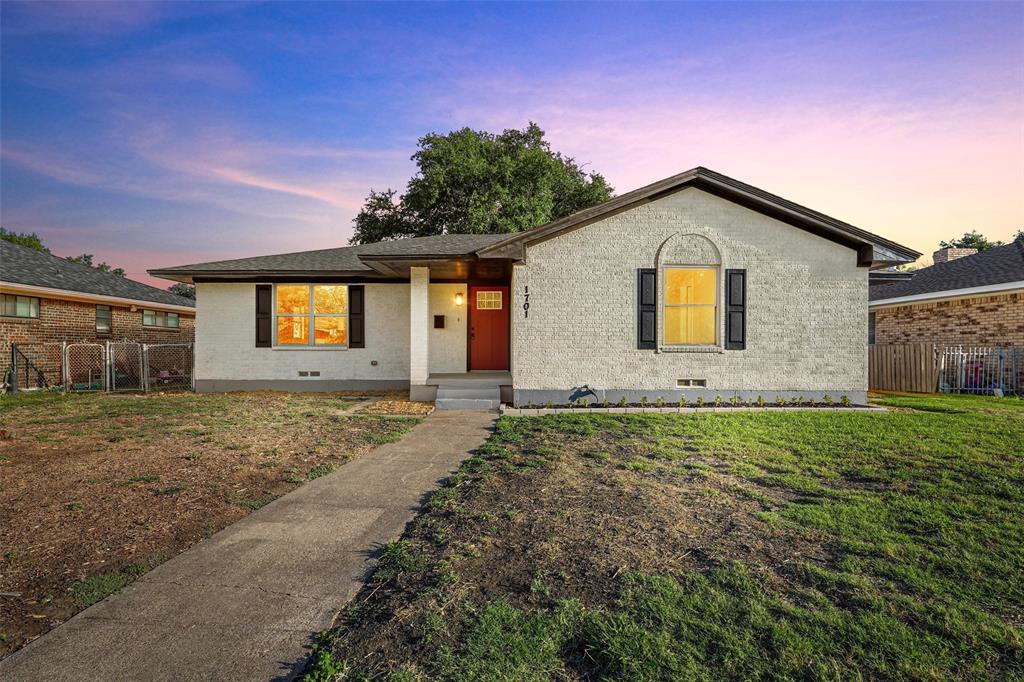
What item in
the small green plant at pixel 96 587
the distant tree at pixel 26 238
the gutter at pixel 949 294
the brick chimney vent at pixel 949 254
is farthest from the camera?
the distant tree at pixel 26 238

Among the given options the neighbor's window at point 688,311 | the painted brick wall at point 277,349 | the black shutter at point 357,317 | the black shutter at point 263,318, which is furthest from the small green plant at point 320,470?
the black shutter at point 263,318

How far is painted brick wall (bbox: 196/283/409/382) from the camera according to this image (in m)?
12.2

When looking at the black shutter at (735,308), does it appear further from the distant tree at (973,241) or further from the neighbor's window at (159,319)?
the distant tree at (973,241)

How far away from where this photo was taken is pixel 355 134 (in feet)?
53.5

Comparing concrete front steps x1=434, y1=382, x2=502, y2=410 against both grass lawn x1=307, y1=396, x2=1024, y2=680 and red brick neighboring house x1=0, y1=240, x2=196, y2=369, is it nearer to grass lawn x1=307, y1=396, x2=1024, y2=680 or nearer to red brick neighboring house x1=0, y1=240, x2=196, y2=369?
grass lawn x1=307, y1=396, x2=1024, y2=680

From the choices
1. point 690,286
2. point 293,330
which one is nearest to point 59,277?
point 293,330

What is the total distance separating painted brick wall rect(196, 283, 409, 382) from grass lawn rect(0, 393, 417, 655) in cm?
268

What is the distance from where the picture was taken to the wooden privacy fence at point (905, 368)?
12.9m

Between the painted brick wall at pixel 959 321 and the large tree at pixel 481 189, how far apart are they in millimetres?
15966

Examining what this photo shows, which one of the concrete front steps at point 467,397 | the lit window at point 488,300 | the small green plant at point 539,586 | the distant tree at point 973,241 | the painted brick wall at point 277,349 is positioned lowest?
the small green plant at point 539,586

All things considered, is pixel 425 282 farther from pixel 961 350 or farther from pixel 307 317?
pixel 961 350

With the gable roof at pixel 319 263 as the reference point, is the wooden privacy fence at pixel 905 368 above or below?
below

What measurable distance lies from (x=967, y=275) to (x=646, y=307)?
13.3 metres

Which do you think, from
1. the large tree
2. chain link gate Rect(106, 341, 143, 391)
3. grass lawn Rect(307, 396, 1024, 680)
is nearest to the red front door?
grass lawn Rect(307, 396, 1024, 680)
